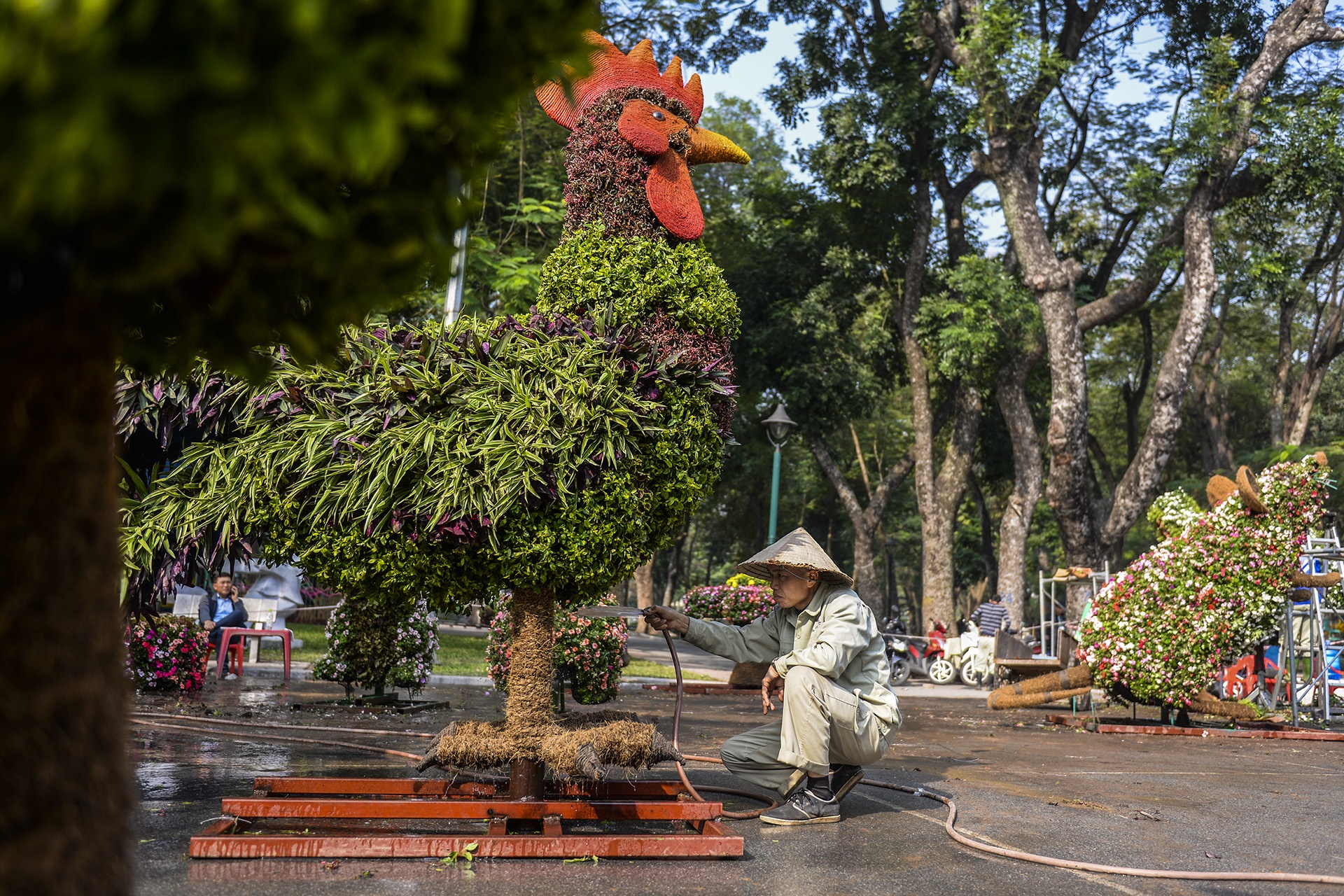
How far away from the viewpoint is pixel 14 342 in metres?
1.45

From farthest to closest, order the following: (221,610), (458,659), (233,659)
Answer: (458,659) → (233,659) → (221,610)

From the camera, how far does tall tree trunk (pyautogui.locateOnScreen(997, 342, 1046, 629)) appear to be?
2092 cm

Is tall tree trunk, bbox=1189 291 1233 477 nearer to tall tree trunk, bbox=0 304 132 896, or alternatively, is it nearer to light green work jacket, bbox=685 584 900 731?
light green work jacket, bbox=685 584 900 731

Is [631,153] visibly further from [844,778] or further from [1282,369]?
[1282,369]

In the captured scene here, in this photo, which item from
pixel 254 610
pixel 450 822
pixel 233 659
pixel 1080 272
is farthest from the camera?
pixel 1080 272

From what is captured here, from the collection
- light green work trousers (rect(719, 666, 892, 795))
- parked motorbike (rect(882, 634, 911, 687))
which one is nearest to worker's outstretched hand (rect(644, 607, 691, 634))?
light green work trousers (rect(719, 666, 892, 795))

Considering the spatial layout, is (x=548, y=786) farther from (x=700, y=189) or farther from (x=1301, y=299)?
(x=1301, y=299)

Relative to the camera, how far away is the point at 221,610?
1366cm

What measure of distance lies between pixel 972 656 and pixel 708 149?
1567 centimetres

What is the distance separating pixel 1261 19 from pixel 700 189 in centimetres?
1317

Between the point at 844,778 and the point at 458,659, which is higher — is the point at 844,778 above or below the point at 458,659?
above

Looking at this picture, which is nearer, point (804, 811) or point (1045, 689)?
point (804, 811)

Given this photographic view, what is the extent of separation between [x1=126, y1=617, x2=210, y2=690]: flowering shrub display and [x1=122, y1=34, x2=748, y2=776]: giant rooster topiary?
5.50 m

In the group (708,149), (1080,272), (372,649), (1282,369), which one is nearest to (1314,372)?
(1282,369)
